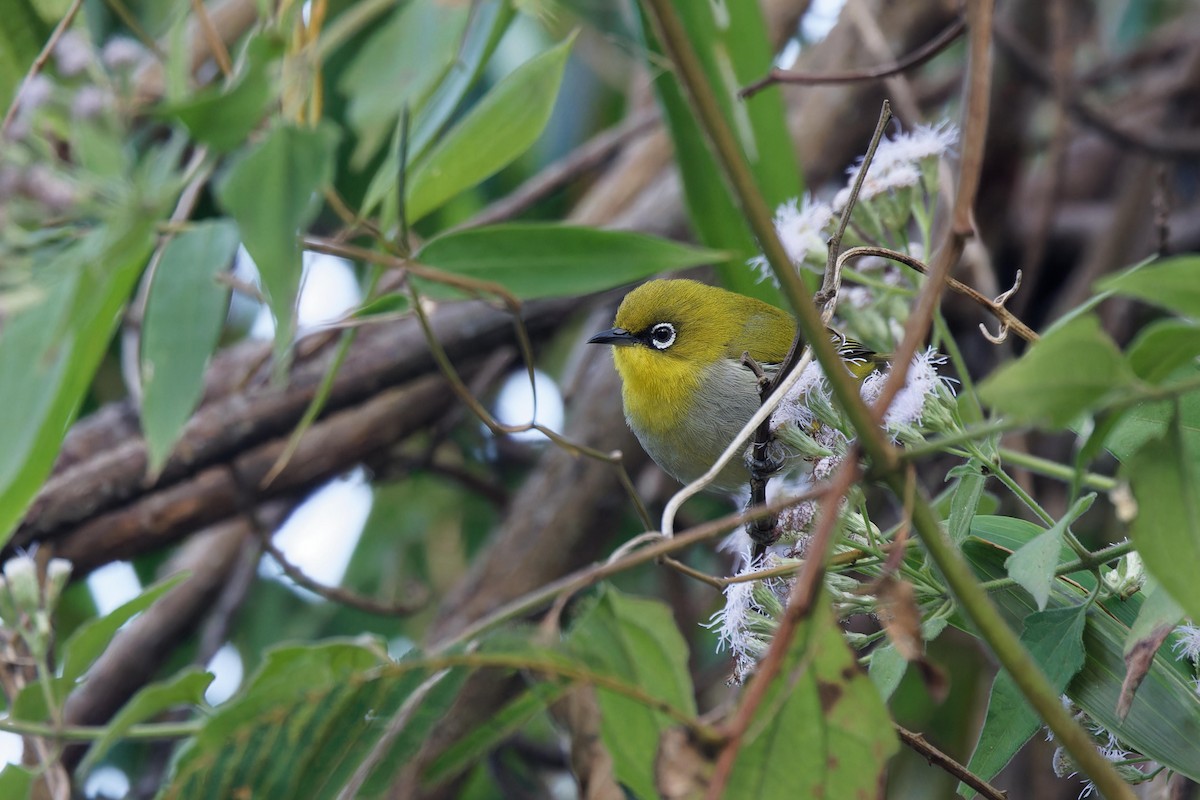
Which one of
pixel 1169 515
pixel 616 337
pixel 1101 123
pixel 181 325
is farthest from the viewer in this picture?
pixel 1101 123

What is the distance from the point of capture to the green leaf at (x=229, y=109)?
1.56 meters

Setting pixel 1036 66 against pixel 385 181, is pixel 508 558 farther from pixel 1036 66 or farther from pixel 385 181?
pixel 1036 66

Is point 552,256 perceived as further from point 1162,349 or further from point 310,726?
point 1162,349

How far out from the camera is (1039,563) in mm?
1112

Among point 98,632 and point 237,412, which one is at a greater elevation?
point 98,632

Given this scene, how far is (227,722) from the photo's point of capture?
3.45 feet

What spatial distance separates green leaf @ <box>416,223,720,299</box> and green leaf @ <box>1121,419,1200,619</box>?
918 mm

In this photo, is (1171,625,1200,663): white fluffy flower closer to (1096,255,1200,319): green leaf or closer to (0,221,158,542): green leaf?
(1096,255,1200,319): green leaf

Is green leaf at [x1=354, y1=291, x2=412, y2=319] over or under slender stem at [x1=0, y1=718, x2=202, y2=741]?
over

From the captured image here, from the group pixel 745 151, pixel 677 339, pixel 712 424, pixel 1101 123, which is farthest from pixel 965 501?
pixel 1101 123

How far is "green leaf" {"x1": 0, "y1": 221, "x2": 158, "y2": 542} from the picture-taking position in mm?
1511

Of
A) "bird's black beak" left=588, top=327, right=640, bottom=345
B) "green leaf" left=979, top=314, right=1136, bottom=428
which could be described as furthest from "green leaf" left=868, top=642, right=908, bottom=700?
"bird's black beak" left=588, top=327, right=640, bottom=345

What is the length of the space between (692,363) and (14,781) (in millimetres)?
1919

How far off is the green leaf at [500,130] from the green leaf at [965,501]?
0.94 meters
